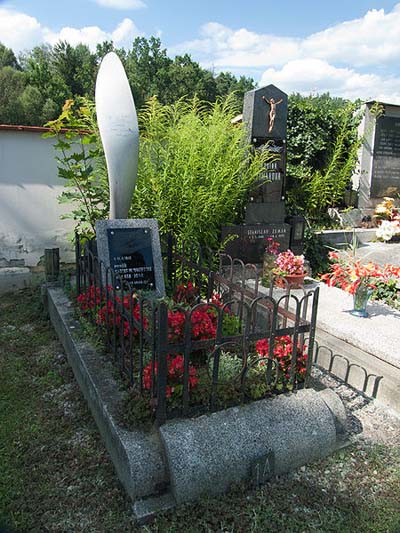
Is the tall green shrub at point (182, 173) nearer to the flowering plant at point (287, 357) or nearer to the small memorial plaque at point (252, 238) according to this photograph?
the small memorial plaque at point (252, 238)

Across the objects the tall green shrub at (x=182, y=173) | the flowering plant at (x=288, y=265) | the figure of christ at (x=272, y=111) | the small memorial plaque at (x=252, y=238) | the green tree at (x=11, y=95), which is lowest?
the flowering plant at (x=288, y=265)

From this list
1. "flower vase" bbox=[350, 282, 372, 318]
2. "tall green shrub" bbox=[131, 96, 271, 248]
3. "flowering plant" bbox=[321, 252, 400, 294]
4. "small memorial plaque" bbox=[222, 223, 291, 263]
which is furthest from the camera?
"small memorial plaque" bbox=[222, 223, 291, 263]

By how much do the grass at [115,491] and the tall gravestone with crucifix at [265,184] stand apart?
117 inches

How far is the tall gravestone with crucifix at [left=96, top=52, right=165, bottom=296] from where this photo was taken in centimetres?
379

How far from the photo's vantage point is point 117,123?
3793 millimetres

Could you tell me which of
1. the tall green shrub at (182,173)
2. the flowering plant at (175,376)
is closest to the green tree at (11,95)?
the tall green shrub at (182,173)

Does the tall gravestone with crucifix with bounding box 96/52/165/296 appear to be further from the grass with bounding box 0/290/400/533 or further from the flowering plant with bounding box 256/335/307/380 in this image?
the flowering plant with bounding box 256/335/307/380

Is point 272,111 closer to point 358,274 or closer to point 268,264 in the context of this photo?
point 268,264

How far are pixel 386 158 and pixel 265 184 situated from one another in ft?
12.2

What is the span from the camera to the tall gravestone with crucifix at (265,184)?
5.20m

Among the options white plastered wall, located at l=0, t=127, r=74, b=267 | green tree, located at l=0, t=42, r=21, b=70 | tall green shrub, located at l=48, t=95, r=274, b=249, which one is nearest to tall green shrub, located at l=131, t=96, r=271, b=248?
tall green shrub, located at l=48, t=95, r=274, b=249

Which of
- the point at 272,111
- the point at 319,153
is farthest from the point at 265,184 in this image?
the point at 319,153

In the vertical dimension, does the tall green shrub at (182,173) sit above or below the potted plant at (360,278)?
above

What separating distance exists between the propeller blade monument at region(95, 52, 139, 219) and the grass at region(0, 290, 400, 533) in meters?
2.07
